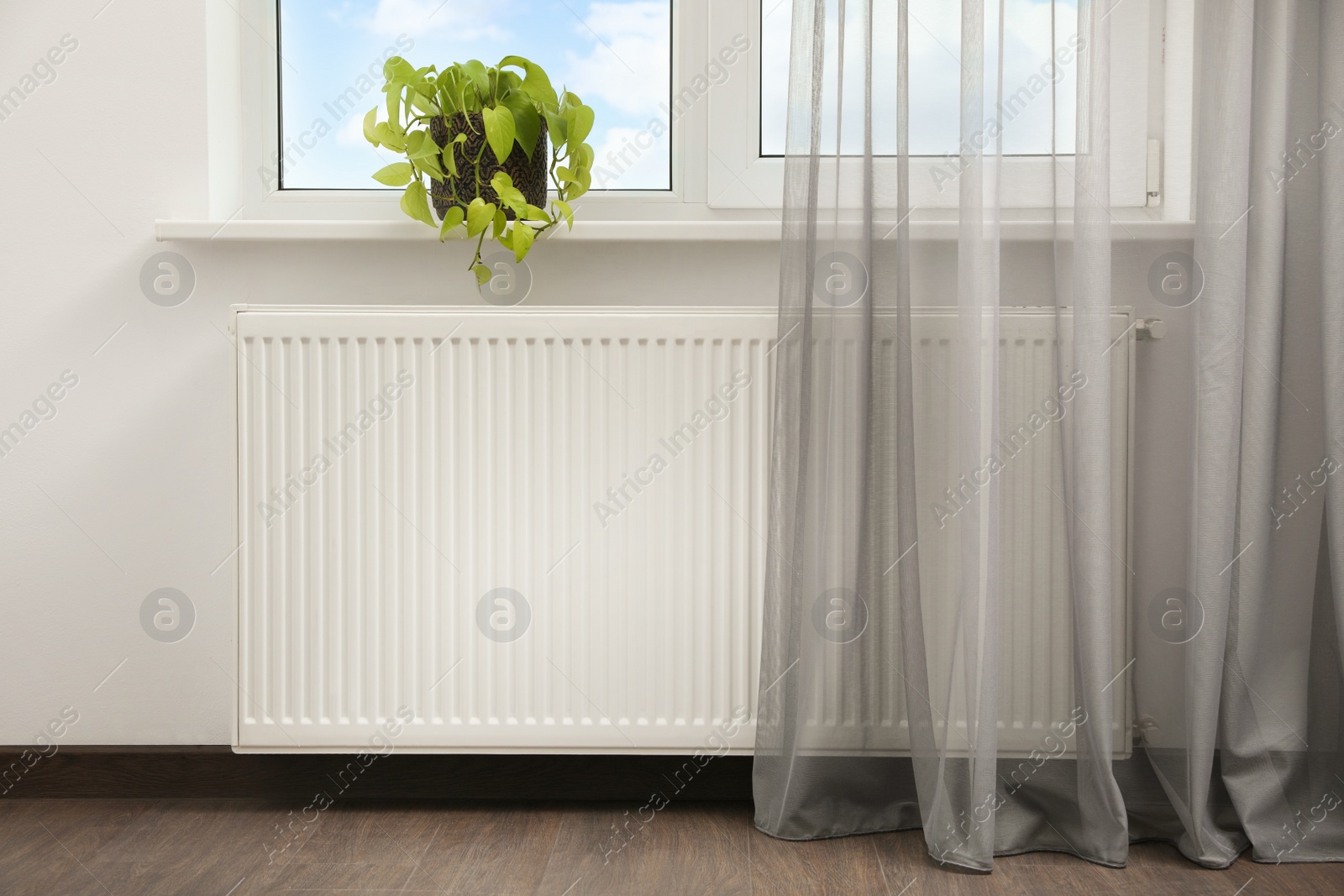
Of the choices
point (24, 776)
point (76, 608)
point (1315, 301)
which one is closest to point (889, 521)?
point (1315, 301)

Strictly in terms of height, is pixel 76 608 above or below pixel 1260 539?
below

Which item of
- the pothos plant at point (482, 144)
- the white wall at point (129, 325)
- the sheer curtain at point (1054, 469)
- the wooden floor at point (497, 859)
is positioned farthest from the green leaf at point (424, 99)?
the wooden floor at point (497, 859)

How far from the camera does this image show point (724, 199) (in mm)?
1321

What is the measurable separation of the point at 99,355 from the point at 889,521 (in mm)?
1256

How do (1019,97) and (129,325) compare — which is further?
(129,325)

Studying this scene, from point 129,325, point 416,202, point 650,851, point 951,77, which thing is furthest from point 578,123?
point 650,851

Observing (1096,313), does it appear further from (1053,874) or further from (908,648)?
(1053,874)

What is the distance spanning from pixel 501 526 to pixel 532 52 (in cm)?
81

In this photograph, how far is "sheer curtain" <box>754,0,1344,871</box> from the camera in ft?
3.56

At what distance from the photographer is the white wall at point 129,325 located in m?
1.29

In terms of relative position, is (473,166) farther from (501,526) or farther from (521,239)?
(501,526)

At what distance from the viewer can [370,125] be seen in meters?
1.20

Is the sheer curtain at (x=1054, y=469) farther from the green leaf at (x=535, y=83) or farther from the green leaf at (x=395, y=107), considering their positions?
the green leaf at (x=395, y=107)

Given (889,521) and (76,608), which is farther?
(76,608)
